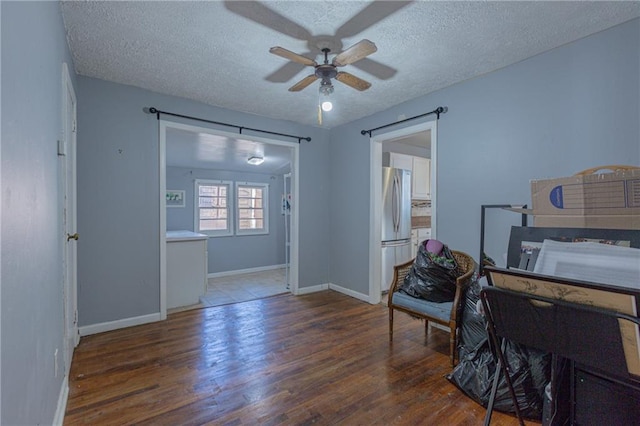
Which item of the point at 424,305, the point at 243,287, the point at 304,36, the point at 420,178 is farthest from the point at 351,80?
the point at 243,287

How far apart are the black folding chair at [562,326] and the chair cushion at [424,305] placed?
3.56 feet

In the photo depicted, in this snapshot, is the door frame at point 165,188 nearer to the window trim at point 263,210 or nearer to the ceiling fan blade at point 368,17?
the ceiling fan blade at point 368,17

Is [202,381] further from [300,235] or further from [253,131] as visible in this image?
[253,131]

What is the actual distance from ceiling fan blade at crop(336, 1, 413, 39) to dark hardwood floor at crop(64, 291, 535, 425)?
2.53 metres

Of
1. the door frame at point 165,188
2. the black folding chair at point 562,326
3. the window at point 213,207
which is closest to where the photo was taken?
the black folding chair at point 562,326

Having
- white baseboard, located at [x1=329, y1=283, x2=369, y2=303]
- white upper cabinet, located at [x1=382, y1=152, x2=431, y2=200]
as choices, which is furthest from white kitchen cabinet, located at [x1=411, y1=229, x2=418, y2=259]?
white baseboard, located at [x1=329, y1=283, x2=369, y2=303]

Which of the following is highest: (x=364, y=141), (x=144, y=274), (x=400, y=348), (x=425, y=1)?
(x=425, y=1)

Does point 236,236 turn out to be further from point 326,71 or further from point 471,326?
point 471,326

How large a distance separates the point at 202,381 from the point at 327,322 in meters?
1.50

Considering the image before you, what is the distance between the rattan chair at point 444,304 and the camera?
246 cm

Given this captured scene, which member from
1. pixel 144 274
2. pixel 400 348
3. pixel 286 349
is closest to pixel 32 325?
pixel 286 349

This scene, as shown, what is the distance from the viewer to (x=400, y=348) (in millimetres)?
2756

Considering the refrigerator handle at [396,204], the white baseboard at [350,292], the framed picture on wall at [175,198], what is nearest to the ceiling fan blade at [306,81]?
the refrigerator handle at [396,204]

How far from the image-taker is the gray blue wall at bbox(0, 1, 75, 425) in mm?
938
